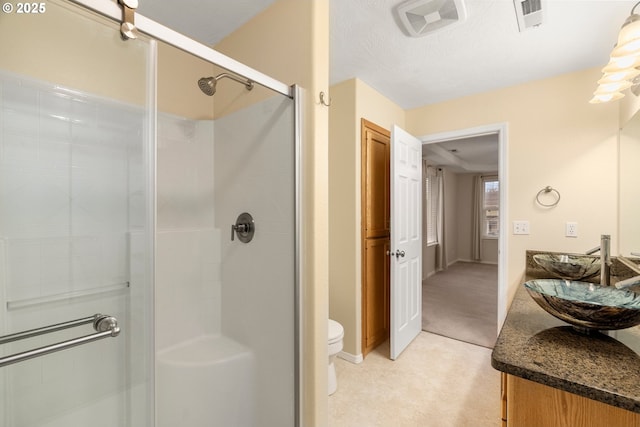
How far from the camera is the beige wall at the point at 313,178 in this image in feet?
4.51

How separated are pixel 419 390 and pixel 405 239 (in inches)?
46.4

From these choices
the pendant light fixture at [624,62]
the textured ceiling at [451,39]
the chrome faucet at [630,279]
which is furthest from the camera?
the textured ceiling at [451,39]

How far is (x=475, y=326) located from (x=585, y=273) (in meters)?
1.67

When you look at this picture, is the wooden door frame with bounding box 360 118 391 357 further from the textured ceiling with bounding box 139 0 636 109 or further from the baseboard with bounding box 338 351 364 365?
the textured ceiling with bounding box 139 0 636 109

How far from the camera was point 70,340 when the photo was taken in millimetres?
942

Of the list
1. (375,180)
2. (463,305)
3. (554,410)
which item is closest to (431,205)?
(463,305)

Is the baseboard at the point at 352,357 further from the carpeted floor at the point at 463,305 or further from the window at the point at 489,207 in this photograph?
the window at the point at 489,207

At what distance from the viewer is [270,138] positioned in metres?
1.54

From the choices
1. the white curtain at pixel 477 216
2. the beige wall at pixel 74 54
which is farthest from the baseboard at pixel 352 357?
the white curtain at pixel 477 216

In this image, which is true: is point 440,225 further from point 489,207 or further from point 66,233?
point 66,233

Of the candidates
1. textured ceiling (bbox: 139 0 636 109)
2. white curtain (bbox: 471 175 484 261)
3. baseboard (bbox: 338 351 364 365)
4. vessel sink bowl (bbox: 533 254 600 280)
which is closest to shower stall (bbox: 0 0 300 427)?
textured ceiling (bbox: 139 0 636 109)

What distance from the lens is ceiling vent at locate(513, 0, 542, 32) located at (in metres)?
1.45

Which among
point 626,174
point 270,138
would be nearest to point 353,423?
point 270,138

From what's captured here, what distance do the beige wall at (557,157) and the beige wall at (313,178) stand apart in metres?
1.89
